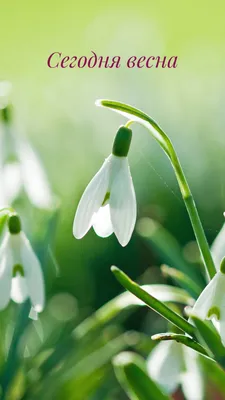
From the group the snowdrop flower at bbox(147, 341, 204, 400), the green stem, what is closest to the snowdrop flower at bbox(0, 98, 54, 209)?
the snowdrop flower at bbox(147, 341, 204, 400)

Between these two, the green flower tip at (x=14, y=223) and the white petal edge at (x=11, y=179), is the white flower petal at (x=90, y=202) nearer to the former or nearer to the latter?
the green flower tip at (x=14, y=223)

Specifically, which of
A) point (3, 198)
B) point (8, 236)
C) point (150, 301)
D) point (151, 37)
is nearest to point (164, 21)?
point (151, 37)

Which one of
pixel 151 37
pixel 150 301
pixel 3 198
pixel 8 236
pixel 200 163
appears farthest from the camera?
pixel 151 37

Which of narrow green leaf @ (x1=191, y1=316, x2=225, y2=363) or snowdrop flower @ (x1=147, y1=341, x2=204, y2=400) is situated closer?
narrow green leaf @ (x1=191, y1=316, x2=225, y2=363)

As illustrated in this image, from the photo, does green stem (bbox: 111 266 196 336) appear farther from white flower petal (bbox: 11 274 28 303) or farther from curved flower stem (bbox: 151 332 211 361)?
white flower petal (bbox: 11 274 28 303)

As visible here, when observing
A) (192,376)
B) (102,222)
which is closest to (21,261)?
(102,222)

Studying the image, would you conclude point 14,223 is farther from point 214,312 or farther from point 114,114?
point 114,114

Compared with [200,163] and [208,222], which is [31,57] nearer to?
[200,163]
